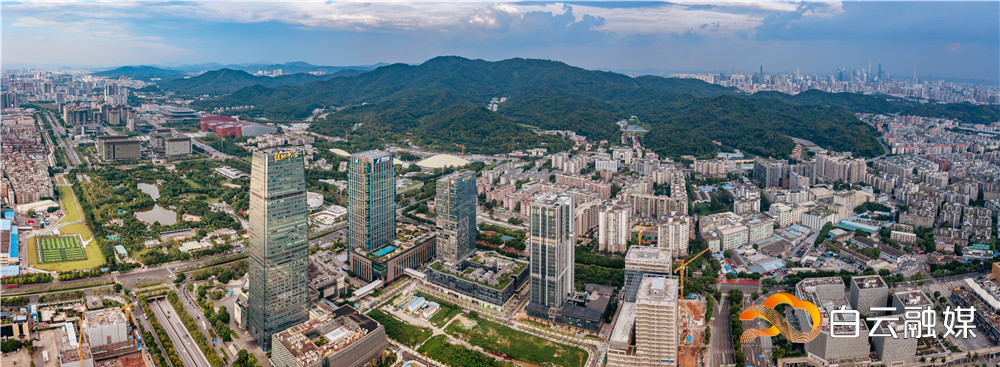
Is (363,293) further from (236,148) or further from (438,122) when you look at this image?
(438,122)

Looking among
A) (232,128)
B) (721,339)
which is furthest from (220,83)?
(721,339)

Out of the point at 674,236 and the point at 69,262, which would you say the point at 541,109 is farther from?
the point at 69,262

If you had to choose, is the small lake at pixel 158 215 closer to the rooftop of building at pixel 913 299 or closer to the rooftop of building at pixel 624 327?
the rooftop of building at pixel 624 327

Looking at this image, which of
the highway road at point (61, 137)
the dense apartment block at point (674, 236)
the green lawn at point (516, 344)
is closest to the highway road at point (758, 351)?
the green lawn at point (516, 344)

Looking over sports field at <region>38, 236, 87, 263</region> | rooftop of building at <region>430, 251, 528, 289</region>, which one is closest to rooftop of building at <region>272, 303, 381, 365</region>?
rooftop of building at <region>430, 251, 528, 289</region>

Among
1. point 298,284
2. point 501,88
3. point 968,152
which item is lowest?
point 298,284

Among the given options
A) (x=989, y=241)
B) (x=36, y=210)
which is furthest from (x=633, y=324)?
(x=36, y=210)
